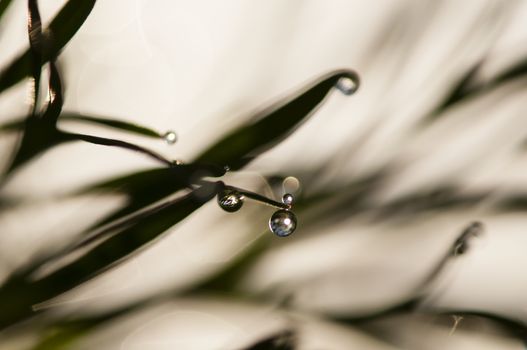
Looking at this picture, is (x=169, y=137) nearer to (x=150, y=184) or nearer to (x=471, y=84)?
(x=150, y=184)

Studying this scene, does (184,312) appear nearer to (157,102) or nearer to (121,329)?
(121,329)

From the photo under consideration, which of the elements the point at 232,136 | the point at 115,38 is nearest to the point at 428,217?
the point at 232,136

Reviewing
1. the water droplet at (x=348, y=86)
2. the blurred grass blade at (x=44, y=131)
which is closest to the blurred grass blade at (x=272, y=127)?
the water droplet at (x=348, y=86)

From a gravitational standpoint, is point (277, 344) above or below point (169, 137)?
below

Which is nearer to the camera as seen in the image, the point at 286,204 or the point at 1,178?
the point at 286,204

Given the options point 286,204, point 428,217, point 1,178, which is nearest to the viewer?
point 286,204

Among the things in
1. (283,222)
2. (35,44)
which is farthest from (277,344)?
(35,44)

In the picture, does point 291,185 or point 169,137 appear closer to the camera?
point 169,137
